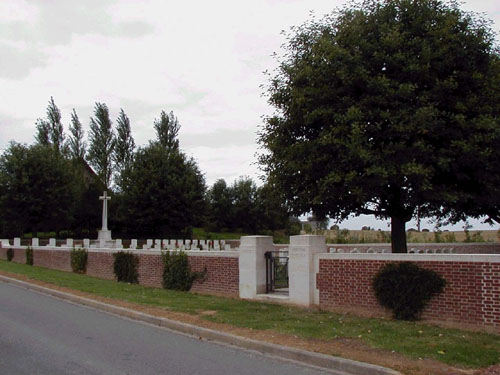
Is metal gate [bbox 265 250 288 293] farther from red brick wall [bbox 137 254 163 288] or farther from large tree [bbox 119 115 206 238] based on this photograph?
large tree [bbox 119 115 206 238]

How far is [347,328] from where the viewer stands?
371 inches

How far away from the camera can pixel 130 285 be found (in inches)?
701

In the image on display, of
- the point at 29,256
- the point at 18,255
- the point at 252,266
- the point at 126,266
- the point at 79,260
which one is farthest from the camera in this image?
the point at 18,255

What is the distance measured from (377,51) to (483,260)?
5.75 meters

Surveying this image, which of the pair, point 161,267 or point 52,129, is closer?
point 161,267

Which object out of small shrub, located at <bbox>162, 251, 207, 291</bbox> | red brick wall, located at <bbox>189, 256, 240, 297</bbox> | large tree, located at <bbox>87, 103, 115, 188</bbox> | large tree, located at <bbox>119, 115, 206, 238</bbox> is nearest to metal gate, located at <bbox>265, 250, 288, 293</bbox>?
red brick wall, located at <bbox>189, 256, 240, 297</bbox>

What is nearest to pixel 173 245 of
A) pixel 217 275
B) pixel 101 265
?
pixel 101 265

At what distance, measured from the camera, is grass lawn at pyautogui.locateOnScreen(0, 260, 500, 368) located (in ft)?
24.3

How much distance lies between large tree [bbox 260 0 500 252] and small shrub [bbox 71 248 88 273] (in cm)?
1297

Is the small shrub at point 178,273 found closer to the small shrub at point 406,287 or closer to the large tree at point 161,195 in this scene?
the small shrub at point 406,287

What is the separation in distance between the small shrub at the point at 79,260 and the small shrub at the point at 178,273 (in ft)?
24.5

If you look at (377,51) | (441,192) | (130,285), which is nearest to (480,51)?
(377,51)

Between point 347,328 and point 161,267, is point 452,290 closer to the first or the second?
point 347,328

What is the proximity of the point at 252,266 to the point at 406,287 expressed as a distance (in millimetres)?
4627
